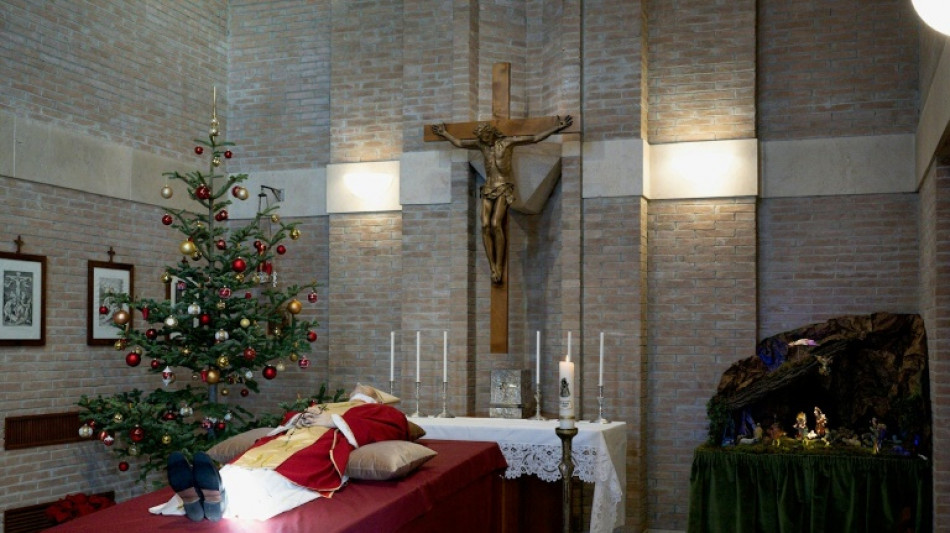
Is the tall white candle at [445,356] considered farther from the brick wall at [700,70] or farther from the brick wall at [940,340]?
the brick wall at [940,340]

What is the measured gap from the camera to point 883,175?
8359 mm

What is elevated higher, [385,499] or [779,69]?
[779,69]

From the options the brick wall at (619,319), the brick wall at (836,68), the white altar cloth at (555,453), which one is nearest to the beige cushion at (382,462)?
the white altar cloth at (555,453)

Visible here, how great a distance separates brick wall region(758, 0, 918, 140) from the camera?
841cm

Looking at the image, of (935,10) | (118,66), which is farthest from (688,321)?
(935,10)

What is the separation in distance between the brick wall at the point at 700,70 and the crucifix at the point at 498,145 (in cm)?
127

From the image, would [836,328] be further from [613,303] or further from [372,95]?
[372,95]

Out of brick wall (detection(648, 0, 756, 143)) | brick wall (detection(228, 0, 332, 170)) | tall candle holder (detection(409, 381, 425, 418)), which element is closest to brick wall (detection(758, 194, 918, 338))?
brick wall (detection(648, 0, 756, 143))

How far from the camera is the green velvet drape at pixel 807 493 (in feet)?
22.8

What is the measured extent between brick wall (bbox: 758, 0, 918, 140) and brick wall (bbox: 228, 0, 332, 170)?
171 inches

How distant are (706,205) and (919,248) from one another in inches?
69.1

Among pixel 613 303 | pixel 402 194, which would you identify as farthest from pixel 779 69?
pixel 402 194

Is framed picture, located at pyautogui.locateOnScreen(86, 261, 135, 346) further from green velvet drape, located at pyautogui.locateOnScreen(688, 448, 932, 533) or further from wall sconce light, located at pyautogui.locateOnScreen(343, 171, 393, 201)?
green velvet drape, located at pyautogui.locateOnScreen(688, 448, 932, 533)

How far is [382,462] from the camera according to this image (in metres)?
5.45
